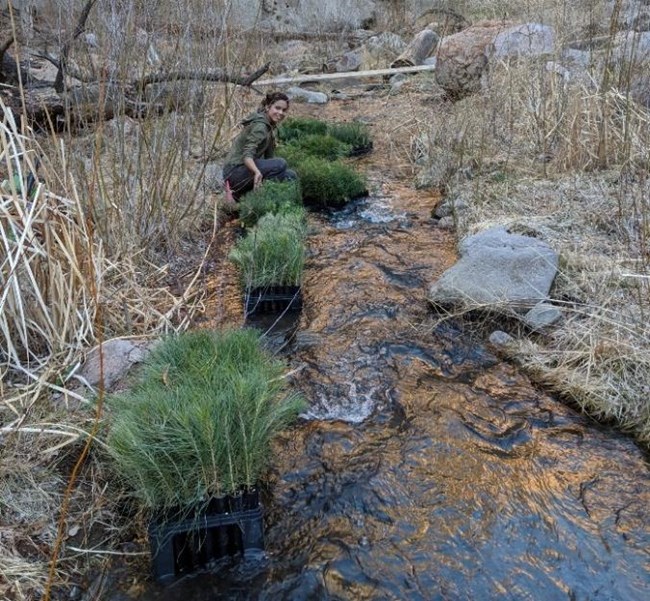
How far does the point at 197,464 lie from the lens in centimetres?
234

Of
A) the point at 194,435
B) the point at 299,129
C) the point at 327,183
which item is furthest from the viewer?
the point at 299,129

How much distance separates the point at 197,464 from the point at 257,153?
15.0 feet

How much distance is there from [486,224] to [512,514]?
322 cm

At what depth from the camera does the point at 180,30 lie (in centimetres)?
448

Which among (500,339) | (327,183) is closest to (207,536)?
(500,339)

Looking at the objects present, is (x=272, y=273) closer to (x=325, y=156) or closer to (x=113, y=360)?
(x=113, y=360)

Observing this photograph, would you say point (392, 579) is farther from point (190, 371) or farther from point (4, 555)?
point (4, 555)

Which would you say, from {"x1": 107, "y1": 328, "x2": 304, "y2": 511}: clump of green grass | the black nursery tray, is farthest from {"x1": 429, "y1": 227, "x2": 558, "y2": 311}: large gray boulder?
the black nursery tray

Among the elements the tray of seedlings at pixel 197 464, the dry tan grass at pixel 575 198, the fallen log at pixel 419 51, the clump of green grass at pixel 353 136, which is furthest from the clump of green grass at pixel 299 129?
the tray of seedlings at pixel 197 464

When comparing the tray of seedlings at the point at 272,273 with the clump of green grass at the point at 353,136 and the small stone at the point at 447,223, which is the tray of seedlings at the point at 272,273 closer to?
the small stone at the point at 447,223

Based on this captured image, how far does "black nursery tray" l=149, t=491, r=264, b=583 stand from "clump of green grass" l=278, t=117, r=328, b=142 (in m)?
6.82

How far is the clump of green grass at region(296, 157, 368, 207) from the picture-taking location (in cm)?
667

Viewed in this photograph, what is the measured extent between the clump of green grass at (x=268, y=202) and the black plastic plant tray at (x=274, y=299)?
117 centimetres

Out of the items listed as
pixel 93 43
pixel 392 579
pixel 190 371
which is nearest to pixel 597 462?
pixel 392 579
